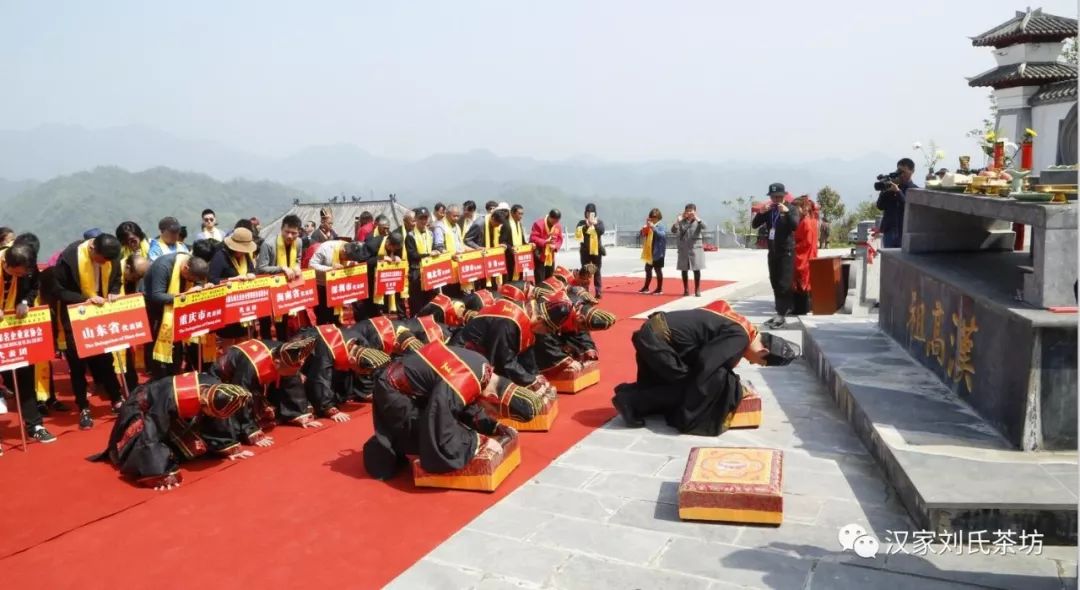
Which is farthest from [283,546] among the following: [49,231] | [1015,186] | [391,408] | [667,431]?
[49,231]

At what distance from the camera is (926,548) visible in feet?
11.9

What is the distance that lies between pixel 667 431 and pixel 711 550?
184 cm

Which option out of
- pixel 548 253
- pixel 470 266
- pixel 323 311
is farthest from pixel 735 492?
pixel 548 253

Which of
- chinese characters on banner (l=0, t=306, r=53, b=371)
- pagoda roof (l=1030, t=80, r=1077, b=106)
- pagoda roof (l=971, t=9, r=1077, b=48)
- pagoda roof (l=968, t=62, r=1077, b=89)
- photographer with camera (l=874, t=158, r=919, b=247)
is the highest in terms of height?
pagoda roof (l=971, t=9, r=1077, b=48)

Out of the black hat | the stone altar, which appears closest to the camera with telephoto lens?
the stone altar

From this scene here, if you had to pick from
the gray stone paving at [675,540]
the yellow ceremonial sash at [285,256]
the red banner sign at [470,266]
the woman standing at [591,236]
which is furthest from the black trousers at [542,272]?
the gray stone paving at [675,540]

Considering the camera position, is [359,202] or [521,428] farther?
[359,202]

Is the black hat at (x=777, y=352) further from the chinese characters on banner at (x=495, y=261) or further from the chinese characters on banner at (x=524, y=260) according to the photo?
the chinese characters on banner at (x=524, y=260)

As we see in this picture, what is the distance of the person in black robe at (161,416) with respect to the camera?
470cm

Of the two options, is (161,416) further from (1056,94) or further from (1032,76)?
(1032,76)

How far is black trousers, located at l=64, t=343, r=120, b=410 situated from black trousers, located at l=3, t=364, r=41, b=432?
331mm

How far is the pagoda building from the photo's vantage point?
20.9m

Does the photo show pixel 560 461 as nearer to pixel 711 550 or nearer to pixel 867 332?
pixel 711 550

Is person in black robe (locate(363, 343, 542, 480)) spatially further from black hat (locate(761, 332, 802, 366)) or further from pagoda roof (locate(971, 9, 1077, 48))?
pagoda roof (locate(971, 9, 1077, 48))
